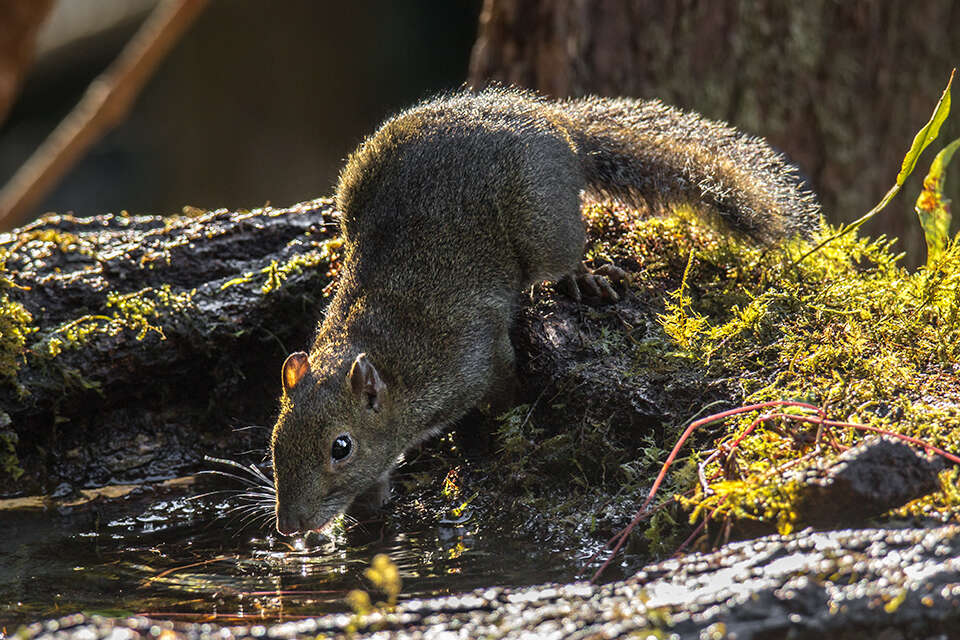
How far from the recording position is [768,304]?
4465 mm

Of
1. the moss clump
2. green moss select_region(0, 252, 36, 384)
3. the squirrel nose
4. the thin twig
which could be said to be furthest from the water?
the thin twig

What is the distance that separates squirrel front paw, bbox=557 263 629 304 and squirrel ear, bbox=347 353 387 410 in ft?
3.26

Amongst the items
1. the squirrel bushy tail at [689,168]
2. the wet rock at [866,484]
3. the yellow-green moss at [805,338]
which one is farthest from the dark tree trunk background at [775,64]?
the wet rock at [866,484]

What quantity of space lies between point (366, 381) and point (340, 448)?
0.30 metres

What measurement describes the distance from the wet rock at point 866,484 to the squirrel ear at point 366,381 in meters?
1.98

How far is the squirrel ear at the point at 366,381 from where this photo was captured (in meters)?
4.30

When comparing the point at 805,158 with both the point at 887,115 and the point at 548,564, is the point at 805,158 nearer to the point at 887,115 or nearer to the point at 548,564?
the point at 887,115

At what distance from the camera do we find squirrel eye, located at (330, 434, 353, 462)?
170 inches

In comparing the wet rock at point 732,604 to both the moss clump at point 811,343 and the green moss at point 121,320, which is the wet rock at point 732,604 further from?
the green moss at point 121,320

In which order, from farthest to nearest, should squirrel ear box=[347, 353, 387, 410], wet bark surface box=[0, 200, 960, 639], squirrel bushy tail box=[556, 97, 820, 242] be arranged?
squirrel bushy tail box=[556, 97, 820, 242] < squirrel ear box=[347, 353, 387, 410] < wet bark surface box=[0, 200, 960, 639]

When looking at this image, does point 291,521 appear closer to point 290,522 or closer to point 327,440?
point 290,522

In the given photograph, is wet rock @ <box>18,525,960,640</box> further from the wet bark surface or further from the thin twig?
the thin twig

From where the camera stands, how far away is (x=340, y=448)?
14.2 ft

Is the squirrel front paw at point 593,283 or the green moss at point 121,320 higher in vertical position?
the green moss at point 121,320
